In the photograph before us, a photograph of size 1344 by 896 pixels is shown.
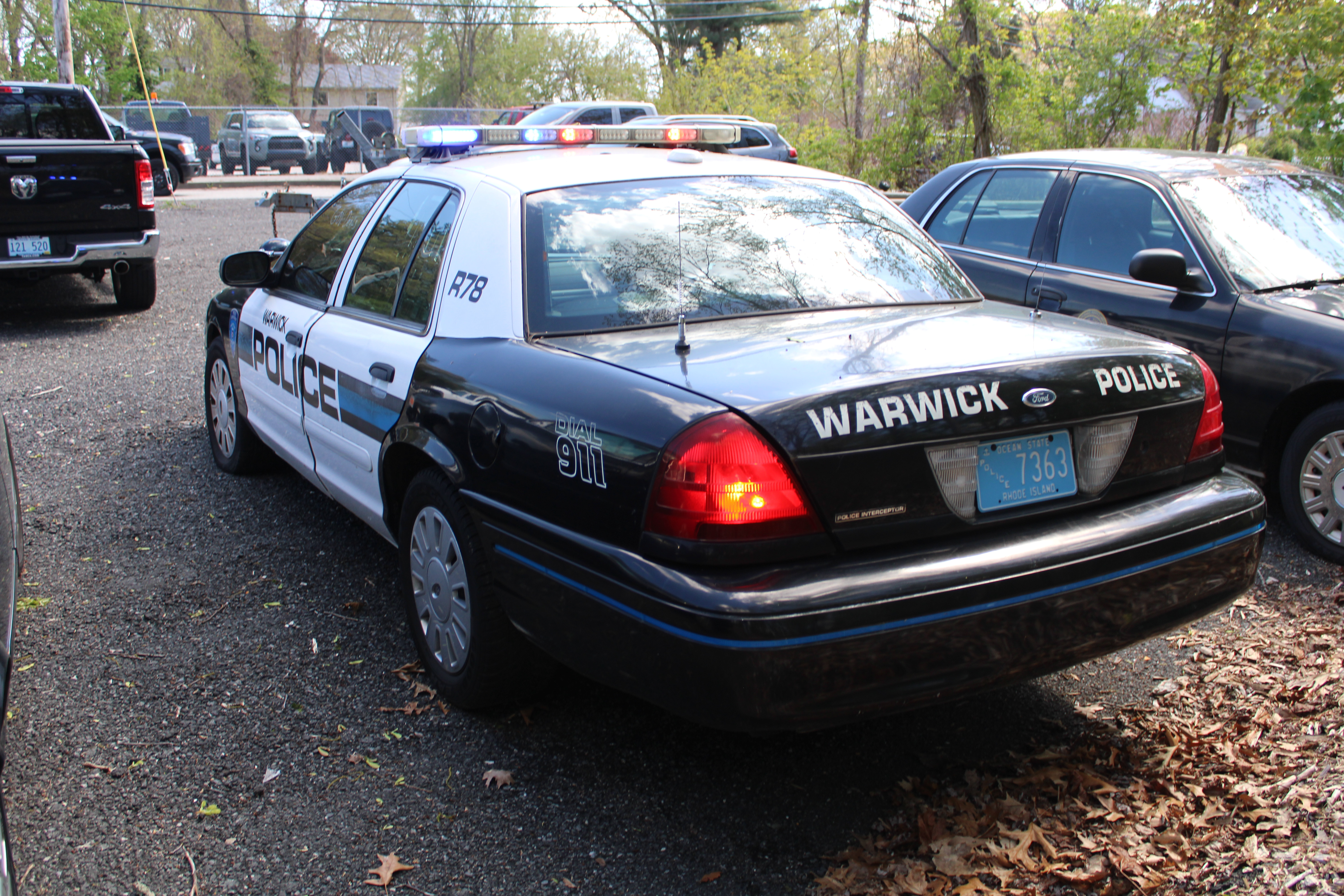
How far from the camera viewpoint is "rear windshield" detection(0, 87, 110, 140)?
9227 millimetres

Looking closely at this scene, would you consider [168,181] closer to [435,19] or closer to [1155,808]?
[1155,808]

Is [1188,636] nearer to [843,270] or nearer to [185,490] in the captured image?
[843,270]

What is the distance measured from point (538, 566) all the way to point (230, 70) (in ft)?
172

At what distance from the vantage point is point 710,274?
3092mm

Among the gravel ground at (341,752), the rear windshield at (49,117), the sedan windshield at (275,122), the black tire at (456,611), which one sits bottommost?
the gravel ground at (341,752)

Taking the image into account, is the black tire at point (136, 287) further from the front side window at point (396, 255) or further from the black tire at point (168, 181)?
the black tire at point (168, 181)

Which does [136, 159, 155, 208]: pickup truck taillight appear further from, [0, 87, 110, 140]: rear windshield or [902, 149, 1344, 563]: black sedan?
[902, 149, 1344, 563]: black sedan

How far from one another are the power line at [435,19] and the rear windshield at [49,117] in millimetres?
28707

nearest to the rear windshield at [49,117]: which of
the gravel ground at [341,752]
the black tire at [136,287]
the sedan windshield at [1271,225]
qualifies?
the black tire at [136,287]

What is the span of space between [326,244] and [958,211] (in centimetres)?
359

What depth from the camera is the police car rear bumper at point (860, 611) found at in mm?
2205

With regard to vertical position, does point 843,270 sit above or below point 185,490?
above

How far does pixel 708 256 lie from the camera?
3.14 m

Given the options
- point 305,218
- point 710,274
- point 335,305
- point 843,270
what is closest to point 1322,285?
point 843,270
